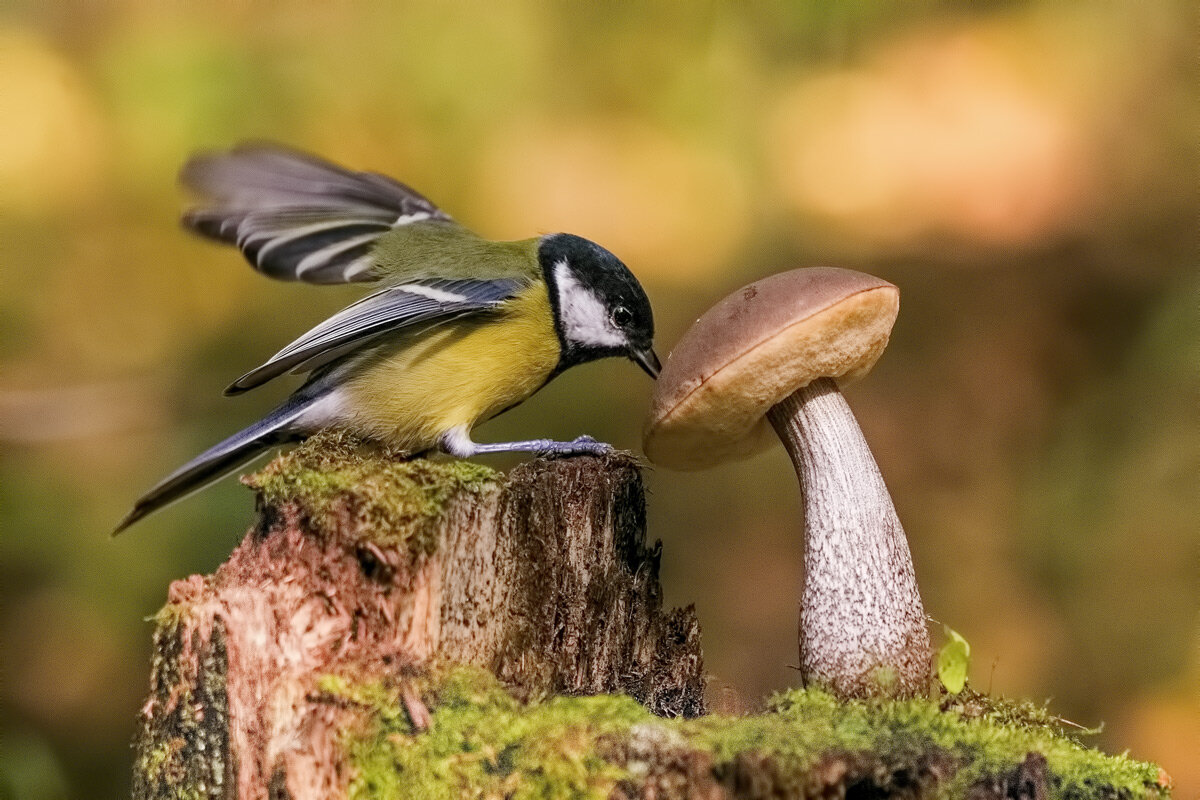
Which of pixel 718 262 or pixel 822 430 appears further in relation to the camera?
pixel 718 262

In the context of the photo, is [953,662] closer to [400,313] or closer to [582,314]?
[582,314]

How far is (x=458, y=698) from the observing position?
1.60 metres

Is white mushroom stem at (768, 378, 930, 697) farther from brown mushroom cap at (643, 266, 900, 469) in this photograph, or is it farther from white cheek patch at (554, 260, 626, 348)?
white cheek patch at (554, 260, 626, 348)

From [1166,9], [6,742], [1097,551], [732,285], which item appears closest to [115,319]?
[6,742]

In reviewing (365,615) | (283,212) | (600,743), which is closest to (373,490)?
(365,615)

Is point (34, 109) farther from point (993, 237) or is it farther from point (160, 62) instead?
point (993, 237)

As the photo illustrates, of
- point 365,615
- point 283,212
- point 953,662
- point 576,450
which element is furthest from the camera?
point 283,212

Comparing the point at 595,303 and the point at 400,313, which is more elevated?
the point at 595,303

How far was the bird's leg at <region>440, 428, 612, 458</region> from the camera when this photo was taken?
2.17 m

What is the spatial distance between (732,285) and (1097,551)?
5.96 feet

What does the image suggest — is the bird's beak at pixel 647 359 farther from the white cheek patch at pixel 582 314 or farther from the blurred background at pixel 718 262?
the blurred background at pixel 718 262

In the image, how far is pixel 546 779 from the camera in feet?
4.60

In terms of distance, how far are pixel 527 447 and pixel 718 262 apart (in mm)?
2304

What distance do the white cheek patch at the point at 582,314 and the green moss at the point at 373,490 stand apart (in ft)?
2.22
